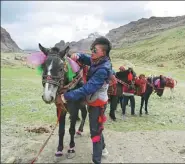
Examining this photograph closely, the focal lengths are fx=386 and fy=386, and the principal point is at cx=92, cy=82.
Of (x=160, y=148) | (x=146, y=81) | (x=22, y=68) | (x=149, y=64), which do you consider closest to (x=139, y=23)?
(x=149, y=64)

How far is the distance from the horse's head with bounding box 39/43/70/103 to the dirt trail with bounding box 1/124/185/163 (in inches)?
62.3

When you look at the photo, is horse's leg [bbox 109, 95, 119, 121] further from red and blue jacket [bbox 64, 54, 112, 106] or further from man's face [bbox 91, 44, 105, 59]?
man's face [bbox 91, 44, 105, 59]

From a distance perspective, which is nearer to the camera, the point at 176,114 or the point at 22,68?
the point at 176,114

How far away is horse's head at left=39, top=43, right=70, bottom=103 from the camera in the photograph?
248 inches

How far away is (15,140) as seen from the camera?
327 inches

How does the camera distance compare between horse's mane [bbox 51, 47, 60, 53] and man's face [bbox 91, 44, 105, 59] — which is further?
horse's mane [bbox 51, 47, 60, 53]

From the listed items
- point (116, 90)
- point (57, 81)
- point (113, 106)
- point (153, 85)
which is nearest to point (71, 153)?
point (57, 81)

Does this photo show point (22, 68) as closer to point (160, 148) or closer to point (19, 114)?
point (19, 114)

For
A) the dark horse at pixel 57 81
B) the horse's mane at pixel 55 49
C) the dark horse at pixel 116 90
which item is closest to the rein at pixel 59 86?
the dark horse at pixel 57 81

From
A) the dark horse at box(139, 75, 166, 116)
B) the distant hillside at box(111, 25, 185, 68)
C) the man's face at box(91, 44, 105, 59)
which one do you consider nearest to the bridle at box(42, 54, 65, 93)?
the man's face at box(91, 44, 105, 59)

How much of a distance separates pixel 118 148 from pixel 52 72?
9.59 ft

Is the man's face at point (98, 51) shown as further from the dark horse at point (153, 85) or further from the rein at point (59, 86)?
the dark horse at point (153, 85)

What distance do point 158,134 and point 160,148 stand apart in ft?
4.65

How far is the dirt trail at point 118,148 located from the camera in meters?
7.53
